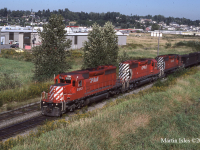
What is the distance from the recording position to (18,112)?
57.7ft

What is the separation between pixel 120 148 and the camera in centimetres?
1040

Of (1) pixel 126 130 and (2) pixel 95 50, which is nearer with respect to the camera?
(1) pixel 126 130

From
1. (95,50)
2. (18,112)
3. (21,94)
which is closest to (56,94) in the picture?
(18,112)

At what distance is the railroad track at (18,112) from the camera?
16484 millimetres

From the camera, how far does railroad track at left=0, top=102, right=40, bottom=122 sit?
16484 millimetres

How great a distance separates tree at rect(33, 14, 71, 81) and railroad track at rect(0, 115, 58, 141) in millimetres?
10327

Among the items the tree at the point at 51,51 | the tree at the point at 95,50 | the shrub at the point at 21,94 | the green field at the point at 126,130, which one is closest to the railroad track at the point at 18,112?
the shrub at the point at 21,94

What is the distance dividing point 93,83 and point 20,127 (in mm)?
7075

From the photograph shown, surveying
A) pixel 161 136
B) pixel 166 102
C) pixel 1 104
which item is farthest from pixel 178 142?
pixel 1 104

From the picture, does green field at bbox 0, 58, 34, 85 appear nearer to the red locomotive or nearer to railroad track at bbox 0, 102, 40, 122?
railroad track at bbox 0, 102, 40, 122

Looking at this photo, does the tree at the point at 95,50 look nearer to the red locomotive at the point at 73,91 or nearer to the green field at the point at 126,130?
the red locomotive at the point at 73,91

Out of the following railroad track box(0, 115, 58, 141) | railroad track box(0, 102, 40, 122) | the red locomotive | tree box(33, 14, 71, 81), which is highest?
tree box(33, 14, 71, 81)

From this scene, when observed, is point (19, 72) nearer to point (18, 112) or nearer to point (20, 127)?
Answer: point (18, 112)

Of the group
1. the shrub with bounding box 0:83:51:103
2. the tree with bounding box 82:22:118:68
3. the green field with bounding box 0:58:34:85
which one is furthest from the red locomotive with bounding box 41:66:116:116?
the green field with bounding box 0:58:34:85
